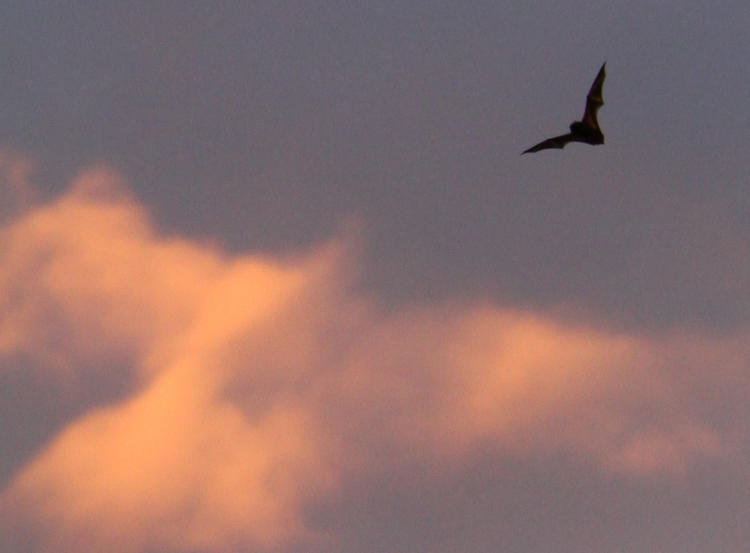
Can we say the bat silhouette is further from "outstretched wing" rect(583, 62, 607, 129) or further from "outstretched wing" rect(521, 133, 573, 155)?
"outstretched wing" rect(521, 133, 573, 155)

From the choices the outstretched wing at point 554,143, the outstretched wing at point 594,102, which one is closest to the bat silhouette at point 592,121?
the outstretched wing at point 594,102

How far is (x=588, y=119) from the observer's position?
85.8m

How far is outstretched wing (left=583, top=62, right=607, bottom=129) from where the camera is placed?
281ft

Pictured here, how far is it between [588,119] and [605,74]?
10.1ft

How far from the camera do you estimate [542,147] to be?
8962cm

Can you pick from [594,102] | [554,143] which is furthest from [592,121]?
[554,143]

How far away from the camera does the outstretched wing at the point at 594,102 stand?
281 feet

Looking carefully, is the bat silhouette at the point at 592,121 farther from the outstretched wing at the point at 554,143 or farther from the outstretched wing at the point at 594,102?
the outstretched wing at the point at 554,143

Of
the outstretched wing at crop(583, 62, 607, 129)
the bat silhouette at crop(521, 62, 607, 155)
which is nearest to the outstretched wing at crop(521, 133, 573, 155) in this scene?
the bat silhouette at crop(521, 62, 607, 155)

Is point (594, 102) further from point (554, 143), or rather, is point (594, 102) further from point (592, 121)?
point (554, 143)

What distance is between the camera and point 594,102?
85562 millimetres

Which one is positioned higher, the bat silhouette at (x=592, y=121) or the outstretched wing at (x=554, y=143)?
the outstretched wing at (x=554, y=143)

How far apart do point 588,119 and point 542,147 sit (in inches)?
184

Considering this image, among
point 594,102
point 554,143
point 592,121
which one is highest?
point 554,143
